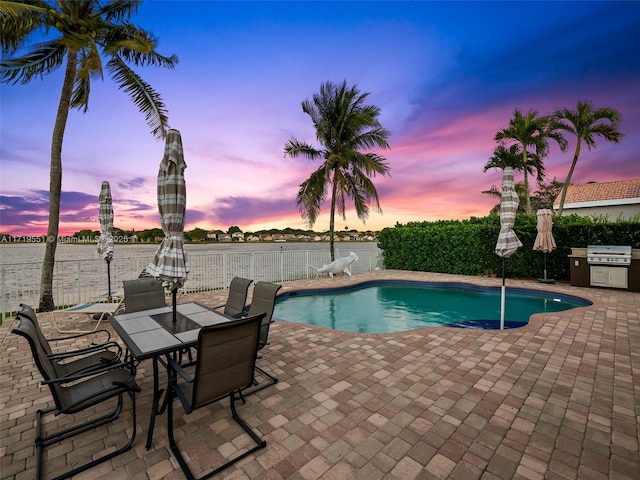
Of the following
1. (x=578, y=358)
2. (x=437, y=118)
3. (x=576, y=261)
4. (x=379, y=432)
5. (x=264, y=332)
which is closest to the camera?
(x=379, y=432)

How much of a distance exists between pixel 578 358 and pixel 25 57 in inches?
476

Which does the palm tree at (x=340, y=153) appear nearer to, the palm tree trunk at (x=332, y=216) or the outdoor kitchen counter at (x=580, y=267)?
the palm tree trunk at (x=332, y=216)

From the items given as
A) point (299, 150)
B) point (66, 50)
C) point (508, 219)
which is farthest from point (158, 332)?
point (299, 150)

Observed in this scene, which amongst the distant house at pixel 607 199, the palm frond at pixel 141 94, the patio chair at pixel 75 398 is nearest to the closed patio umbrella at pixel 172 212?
the patio chair at pixel 75 398

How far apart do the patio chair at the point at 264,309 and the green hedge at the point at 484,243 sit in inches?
401

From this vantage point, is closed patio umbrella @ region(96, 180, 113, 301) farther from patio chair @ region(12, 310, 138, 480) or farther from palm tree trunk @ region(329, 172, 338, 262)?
palm tree trunk @ region(329, 172, 338, 262)

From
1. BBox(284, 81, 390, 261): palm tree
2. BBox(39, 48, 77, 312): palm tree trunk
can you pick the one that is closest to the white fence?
BBox(39, 48, 77, 312): palm tree trunk

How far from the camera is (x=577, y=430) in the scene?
228 centimetres

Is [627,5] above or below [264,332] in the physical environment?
above

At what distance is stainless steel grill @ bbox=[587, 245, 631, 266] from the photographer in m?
7.80

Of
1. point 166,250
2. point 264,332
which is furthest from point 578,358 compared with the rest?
point 166,250

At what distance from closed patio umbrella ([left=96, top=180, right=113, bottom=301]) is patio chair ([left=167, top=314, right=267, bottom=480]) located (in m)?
5.24

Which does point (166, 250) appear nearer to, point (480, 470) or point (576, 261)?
point (480, 470)

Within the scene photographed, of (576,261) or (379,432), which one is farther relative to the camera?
(576,261)
